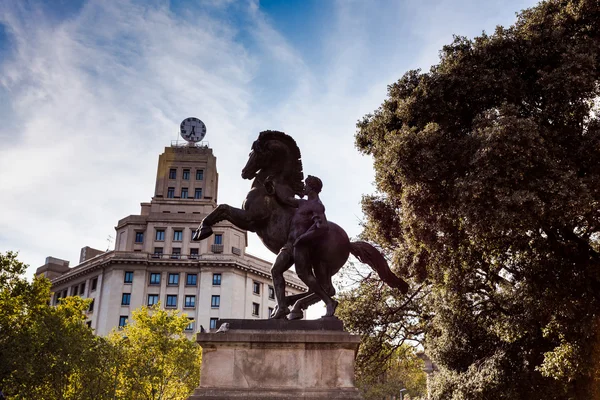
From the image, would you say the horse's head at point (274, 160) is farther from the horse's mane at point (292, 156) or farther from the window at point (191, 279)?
the window at point (191, 279)

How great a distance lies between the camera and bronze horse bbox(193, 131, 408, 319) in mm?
9906

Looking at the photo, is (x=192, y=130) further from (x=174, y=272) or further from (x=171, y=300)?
(x=171, y=300)

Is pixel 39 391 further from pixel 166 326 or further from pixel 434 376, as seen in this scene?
pixel 434 376

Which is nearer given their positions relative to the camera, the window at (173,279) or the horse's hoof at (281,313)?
the horse's hoof at (281,313)

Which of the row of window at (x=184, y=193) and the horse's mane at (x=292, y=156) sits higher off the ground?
the row of window at (x=184, y=193)

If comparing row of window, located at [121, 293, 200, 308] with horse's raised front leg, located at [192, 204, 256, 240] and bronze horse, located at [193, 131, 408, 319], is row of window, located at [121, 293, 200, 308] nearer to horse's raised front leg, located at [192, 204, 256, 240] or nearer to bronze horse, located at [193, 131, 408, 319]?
bronze horse, located at [193, 131, 408, 319]

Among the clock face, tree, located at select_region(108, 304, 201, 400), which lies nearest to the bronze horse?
tree, located at select_region(108, 304, 201, 400)

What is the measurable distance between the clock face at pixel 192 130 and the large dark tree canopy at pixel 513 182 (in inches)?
2694

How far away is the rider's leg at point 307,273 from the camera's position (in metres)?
9.67

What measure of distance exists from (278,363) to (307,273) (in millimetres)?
1638

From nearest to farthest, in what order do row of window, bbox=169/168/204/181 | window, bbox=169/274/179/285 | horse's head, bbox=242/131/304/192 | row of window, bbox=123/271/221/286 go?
horse's head, bbox=242/131/304/192, row of window, bbox=123/271/221/286, window, bbox=169/274/179/285, row of window, bbox=169/168/204/181

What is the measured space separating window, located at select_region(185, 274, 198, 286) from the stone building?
0.42 ft

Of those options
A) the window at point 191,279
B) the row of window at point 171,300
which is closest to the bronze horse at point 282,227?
the row of window at point 171,300

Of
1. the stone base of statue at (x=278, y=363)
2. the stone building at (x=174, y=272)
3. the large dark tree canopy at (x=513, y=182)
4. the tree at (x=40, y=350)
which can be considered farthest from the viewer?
the stone building at (x=174, y=272)
